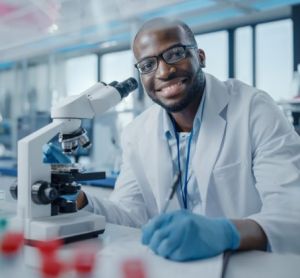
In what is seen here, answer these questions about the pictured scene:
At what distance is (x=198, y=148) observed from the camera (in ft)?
3.96

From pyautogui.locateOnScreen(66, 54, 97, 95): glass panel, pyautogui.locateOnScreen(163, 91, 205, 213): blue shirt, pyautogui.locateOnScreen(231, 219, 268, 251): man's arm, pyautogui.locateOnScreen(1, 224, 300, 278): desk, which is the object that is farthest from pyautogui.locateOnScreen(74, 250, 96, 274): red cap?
pyautogui.locateOnScreen(66, 54, 97, 95): glass panel

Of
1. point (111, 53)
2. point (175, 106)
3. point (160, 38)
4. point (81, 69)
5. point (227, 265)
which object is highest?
point (111, 53)

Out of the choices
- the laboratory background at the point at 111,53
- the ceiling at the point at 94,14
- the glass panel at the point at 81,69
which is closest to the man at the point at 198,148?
the laboratory background at the point at 111,53

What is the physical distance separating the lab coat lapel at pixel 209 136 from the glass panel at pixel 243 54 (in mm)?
2632

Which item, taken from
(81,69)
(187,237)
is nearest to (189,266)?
(187,237)

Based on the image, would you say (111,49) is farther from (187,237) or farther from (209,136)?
(187,237)

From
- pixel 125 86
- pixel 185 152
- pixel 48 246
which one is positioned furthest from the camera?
pixel 185 152

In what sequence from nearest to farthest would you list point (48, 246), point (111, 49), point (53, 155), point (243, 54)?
1. point (48, 246)
2. point (53, 155)
3. point (243, 54)
4. point (111, 49)

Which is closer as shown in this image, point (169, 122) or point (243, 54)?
point (169, 122)

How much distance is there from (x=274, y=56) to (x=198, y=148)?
2779 mm

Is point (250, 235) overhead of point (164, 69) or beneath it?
beneath

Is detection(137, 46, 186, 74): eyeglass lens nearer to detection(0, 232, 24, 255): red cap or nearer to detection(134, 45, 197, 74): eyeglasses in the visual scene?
detection(134, 45, 197, 74): eyeglasses

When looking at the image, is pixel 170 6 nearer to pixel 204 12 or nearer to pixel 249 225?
pixel 204 12

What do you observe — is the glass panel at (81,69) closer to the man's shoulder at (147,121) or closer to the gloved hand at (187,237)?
the man's shoulder at (147,121)
